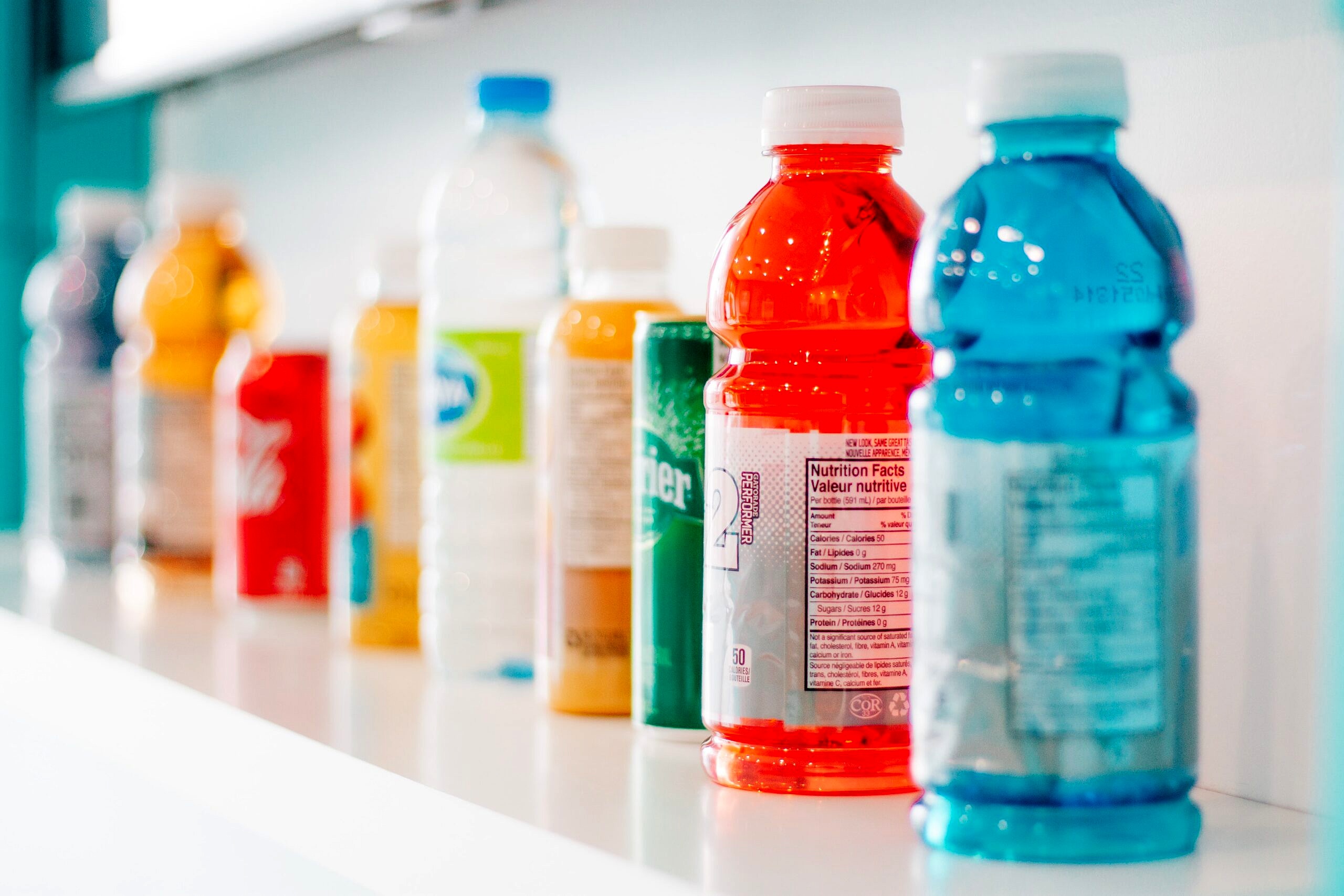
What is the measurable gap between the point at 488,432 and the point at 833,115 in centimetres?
35

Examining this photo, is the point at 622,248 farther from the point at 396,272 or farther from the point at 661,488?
the point at 396,272

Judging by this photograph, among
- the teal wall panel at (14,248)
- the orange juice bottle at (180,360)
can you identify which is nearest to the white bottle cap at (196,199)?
the orange juice bottle at (180,360)

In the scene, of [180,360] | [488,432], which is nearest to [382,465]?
[488,432]

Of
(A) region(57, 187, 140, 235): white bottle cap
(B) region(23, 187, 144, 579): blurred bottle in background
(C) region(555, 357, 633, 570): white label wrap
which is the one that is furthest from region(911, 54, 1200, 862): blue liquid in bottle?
(A) region(57, 187, 140, 235): white bottle cap

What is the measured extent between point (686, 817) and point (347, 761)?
0.17 meters

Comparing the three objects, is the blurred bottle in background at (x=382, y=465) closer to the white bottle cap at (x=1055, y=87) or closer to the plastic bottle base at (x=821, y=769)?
the plastic bottle base at (x=821, y=769)

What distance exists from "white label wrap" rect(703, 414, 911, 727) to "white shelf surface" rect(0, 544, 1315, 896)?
0.05 metres

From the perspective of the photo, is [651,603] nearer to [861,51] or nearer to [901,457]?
[901,457]

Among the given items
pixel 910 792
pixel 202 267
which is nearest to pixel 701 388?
pixel 910 792

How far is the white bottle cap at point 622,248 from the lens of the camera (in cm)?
85

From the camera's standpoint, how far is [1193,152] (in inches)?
28.7

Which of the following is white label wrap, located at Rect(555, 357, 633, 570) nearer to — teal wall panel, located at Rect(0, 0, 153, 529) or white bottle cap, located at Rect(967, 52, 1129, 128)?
white bottle cap, located at Rect(967, 52, 1129, 128)

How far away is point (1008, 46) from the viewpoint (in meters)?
0.83

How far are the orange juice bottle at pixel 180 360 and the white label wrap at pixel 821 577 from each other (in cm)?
73
